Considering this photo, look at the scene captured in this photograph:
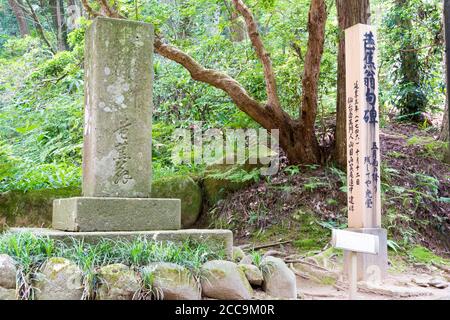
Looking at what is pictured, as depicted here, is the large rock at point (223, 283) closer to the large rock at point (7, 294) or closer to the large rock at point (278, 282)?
the large rock at point (278, 282)

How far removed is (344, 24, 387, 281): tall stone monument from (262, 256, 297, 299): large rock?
184 cm

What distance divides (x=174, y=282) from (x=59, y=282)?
2.87 ft

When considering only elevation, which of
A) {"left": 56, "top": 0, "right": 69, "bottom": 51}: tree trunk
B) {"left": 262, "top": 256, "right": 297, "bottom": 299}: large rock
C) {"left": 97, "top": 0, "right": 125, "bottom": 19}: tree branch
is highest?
{"left": 56, "top": 0, "right": 69, "bottom": 51}: tree trunk

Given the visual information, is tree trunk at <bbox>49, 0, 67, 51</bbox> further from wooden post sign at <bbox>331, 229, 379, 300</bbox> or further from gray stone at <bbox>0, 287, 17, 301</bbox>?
wooden post sign at <bbox>331, 229, 379, 300</bbox>

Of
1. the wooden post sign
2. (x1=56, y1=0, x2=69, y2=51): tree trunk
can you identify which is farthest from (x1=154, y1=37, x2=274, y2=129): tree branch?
(x1=56, y1=0, x2=69, y2=51): tree trunk

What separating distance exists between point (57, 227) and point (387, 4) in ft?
37.1

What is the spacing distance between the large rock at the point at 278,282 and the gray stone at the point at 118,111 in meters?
1.58

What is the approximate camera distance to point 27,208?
7.47 metres

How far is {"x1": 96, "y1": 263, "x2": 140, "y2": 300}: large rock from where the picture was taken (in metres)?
3.60

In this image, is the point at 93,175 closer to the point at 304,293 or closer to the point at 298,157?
the point at 304,293

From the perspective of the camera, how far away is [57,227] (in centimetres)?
520

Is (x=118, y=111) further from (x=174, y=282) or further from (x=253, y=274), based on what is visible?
(x=253, y=274)

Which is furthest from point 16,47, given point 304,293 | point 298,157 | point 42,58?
point 304,293

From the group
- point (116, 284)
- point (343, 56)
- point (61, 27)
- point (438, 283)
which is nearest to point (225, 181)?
point (343, 56)
